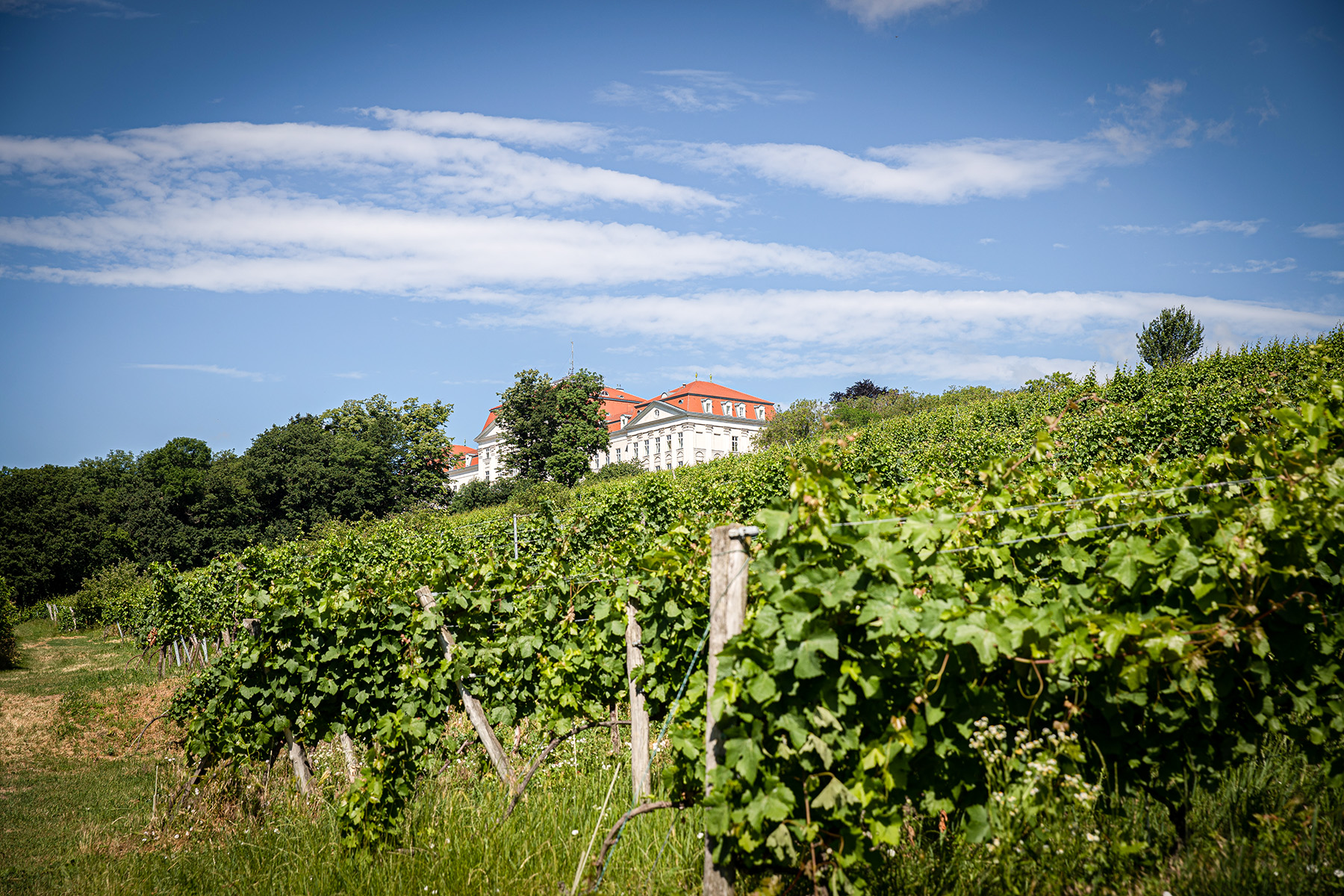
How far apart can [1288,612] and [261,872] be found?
4.95 metres

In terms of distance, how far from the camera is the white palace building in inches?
2862

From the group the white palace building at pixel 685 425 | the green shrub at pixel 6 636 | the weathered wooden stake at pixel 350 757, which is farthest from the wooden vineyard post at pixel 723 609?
the white palace building at pixel 685 425

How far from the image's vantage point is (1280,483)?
263 centimetres

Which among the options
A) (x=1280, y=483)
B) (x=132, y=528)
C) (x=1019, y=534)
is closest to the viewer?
(x=1280, y=483)

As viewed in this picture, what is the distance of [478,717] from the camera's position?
451 cm

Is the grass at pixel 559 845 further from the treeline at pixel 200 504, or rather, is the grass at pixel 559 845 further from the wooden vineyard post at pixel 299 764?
the treeline at pixel 200 504

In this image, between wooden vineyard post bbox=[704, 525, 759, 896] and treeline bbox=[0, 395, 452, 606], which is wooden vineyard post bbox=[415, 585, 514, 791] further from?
treeline bbox=[0, 395, 452, 606]

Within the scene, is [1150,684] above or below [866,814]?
above

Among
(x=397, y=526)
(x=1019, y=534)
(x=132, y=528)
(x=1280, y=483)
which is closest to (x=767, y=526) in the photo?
(x=1019, y=534)

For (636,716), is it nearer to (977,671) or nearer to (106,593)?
(977,671)

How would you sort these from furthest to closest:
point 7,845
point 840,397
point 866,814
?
point 840,397, point 7,845, point 866,814

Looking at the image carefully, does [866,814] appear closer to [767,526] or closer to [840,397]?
[767,526]

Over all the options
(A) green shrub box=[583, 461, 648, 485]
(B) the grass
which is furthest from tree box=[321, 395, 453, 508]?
(B) the grass

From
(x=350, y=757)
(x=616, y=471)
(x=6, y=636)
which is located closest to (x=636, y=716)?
(x=350, y=757)
